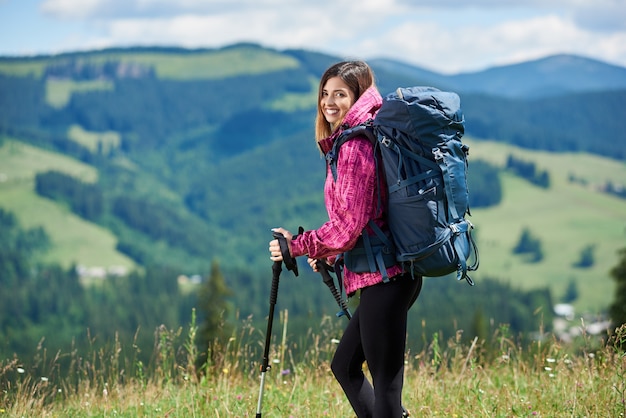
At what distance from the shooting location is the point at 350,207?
4.11 meters

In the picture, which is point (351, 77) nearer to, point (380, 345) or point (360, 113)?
point (360, 113)

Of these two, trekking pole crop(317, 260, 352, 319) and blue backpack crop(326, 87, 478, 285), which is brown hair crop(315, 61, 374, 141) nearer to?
blue backpack crop(326, 87, 478, 285)

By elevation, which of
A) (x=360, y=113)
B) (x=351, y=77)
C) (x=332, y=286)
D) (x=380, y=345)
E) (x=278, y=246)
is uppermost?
(x=351, y=77)

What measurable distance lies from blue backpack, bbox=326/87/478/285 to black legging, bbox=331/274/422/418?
152 millimetres

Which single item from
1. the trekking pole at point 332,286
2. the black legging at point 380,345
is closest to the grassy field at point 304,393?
the black legging at point 380,345

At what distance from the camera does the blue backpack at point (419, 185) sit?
4.10 m

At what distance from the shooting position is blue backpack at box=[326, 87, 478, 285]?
4102 millimetres

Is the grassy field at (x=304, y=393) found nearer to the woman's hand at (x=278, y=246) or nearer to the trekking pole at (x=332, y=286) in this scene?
the trekking pole at (x=332, y=286)

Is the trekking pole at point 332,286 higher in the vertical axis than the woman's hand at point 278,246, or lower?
lower

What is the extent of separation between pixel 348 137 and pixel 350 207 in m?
0.36

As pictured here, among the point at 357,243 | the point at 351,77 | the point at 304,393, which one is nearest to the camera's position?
the point at 357,243

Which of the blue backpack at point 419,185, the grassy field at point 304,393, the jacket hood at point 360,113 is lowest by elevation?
the grassy field at point 304,393

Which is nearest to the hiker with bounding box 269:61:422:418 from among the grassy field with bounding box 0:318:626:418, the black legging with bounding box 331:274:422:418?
the black legging with bounding box 331:274:422:418

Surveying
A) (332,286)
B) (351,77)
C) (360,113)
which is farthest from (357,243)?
(351,77)
